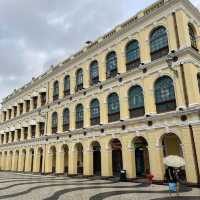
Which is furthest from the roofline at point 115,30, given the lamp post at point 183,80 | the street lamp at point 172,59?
the lamp post at point 183,80

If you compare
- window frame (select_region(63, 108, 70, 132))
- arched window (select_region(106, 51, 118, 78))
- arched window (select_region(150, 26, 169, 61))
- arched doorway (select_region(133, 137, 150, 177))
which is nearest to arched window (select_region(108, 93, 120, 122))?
arched window (select_region(106, 51, 118, 78))

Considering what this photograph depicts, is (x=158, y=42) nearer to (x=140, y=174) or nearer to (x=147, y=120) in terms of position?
(x=147, y=120)

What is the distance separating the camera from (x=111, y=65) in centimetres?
2189

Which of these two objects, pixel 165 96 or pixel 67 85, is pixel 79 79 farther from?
pixel 165 96

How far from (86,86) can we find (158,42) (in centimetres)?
899

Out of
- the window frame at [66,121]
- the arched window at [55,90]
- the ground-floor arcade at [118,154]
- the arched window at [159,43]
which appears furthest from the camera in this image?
the arched window at [55,90]

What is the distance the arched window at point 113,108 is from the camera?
2023 cm

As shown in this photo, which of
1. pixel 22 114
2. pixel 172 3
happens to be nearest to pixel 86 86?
pixel 172 3

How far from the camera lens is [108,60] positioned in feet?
73.5

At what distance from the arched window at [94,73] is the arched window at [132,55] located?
402cm

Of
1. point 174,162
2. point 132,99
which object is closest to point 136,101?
point 132,99

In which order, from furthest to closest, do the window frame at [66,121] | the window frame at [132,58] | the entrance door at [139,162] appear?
the window frame at [66,121] < the entrance door at [139,162] < the window frame at [132,58]

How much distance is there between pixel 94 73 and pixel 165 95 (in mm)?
8961

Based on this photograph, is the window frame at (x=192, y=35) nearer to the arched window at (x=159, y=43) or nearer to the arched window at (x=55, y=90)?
the arched window at (x=159, y=43)
